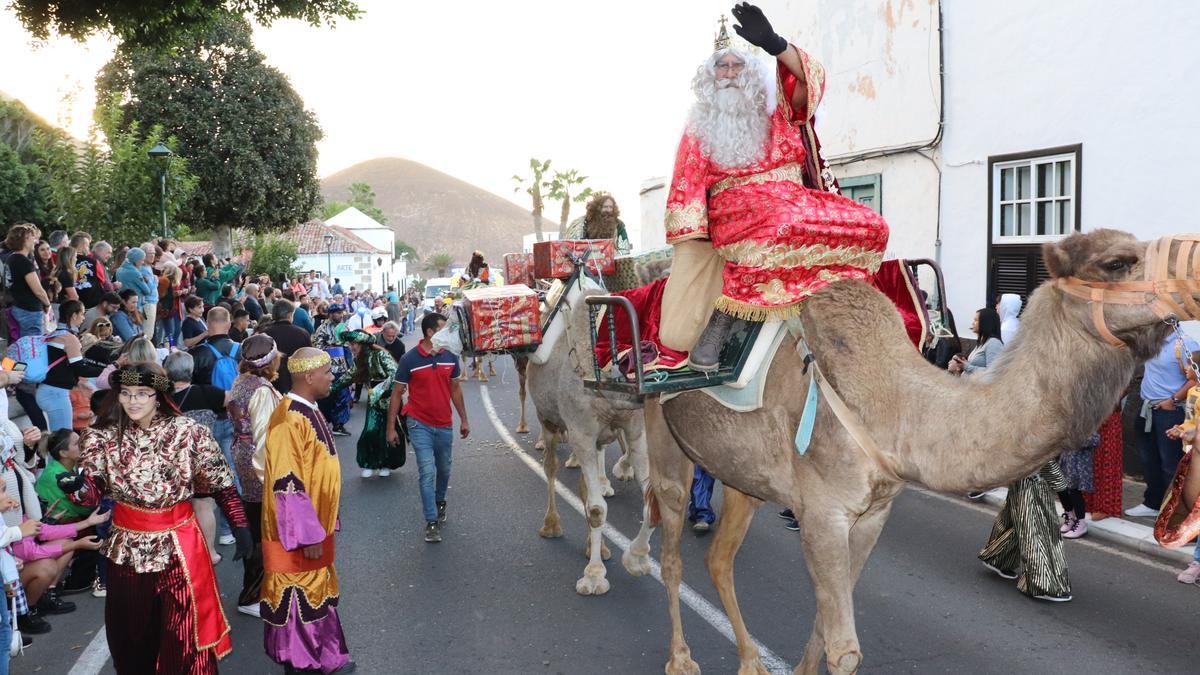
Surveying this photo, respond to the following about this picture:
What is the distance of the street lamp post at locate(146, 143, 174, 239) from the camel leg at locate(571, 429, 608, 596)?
55.1 feet

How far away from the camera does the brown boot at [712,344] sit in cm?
463

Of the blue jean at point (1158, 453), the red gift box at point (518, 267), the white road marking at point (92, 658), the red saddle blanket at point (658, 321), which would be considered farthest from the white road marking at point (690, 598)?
the blue jean at point (1158, 453)

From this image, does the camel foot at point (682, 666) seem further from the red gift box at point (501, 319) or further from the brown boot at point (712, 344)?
the red gift box at point (501, 319)

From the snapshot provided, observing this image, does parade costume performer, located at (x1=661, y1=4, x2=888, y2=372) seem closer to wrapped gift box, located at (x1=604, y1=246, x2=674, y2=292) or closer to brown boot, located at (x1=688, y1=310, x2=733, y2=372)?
brown boot, located at (x1=688, y1=310, x2=733, y2=372)

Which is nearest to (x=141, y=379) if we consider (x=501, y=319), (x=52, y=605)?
(x=501, y=319)

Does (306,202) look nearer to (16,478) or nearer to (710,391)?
(16,478)

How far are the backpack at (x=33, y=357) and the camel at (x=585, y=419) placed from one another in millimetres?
5282

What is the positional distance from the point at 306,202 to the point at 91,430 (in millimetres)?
40522

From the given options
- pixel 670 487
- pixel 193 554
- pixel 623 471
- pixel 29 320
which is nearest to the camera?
pixel 193 554

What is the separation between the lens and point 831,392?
4152mm

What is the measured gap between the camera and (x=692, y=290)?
496 centimetres

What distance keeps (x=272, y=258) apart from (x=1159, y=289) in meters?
48.7

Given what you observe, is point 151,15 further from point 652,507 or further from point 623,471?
point 652,507

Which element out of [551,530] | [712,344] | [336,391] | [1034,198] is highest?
[1034,198]
